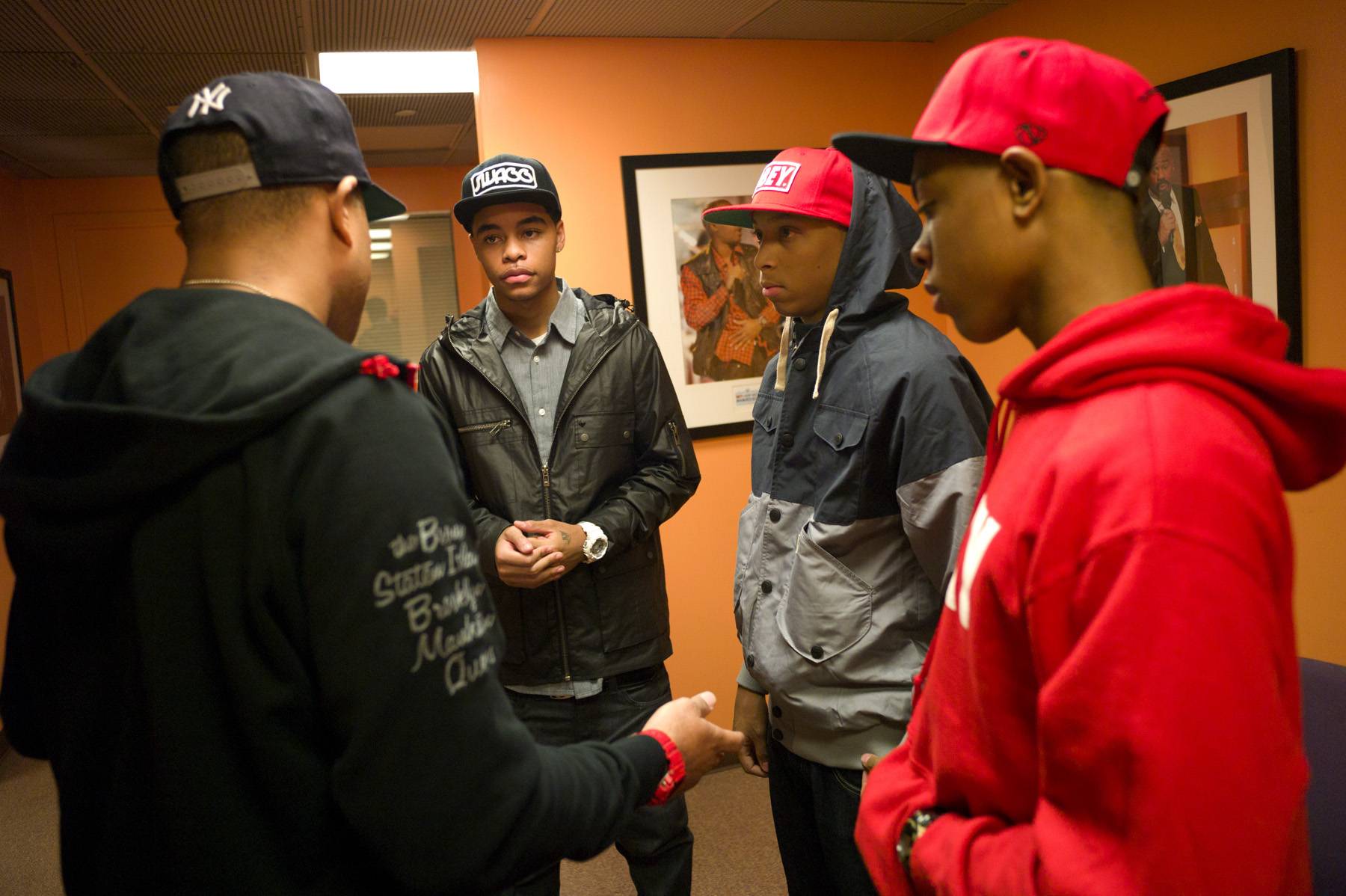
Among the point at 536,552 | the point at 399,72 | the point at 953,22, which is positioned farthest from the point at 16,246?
the point at 953,22

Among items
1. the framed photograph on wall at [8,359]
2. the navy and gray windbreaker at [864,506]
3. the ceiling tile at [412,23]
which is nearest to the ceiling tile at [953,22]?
the ceiling tile at [412,23]

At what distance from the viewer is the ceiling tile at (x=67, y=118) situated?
4.07 metres

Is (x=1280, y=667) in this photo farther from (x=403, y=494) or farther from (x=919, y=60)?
(x=919, y=60)

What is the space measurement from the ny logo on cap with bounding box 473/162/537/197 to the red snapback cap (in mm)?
1498

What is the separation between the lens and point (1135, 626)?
71 cm

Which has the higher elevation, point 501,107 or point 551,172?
point 501,107

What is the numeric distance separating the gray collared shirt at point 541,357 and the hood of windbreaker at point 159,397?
131cm

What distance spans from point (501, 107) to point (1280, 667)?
10.5 ft

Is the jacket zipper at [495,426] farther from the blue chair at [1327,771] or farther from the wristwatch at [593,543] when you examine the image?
the blue chair at [1327,771]

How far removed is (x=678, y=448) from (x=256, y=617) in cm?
160

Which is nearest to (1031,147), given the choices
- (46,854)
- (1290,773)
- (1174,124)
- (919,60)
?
(1290,773)

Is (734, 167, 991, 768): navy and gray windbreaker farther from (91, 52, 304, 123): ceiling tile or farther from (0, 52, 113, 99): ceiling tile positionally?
(0, 52, 113, 99): ceiling tile

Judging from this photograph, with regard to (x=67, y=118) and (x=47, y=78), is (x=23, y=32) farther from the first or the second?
(x=67, y=118)

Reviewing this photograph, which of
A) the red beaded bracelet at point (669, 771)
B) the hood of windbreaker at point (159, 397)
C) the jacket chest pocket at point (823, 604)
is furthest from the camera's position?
the jacket chest pocket at point (823, 604)
